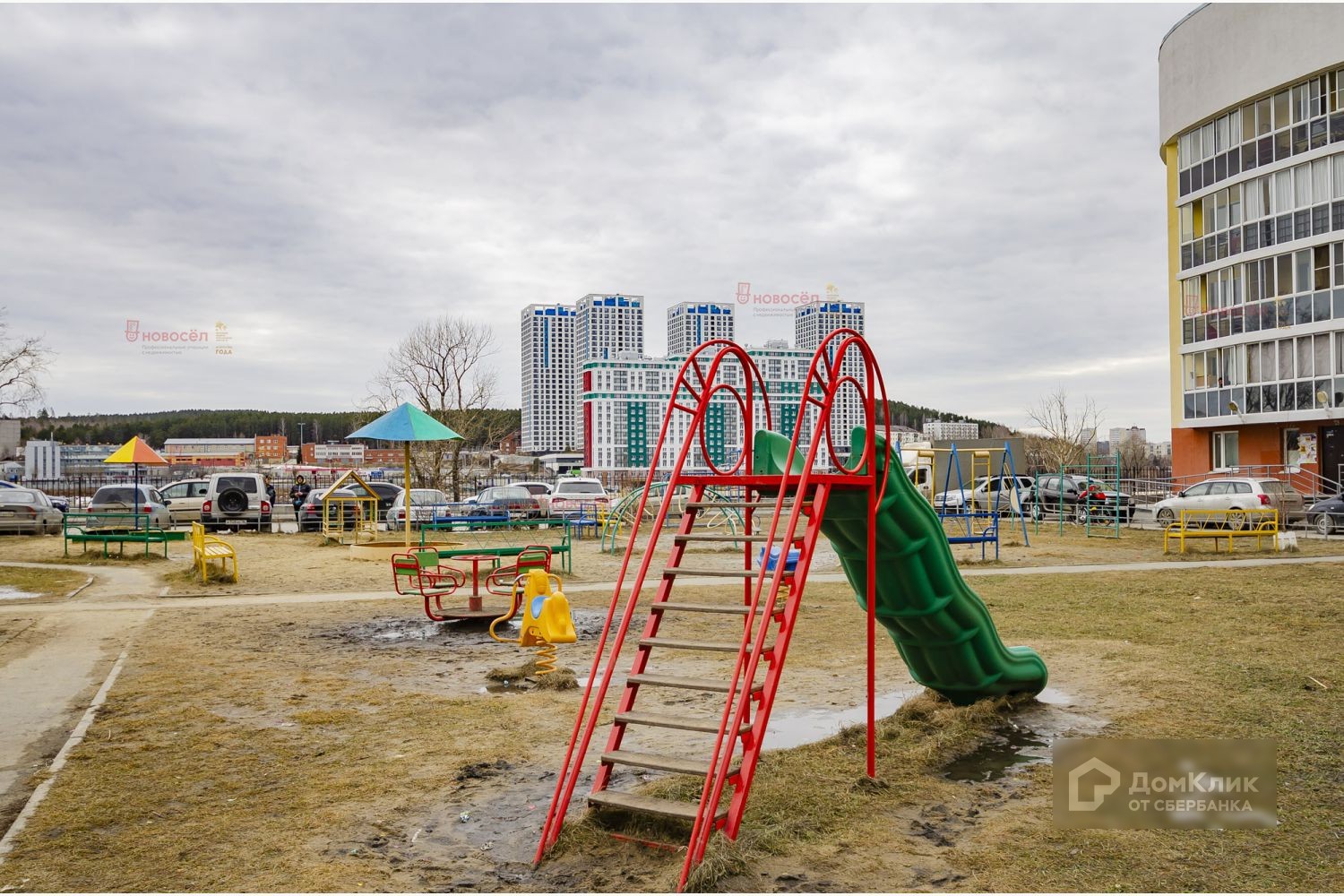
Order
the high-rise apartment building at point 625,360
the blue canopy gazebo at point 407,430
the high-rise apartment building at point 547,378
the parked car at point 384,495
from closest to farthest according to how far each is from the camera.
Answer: the blue canopy gazebo at point 407,430, the parked car at point 384,495, the high-rise apartment building at point 625,360, the high-rise apartment building at point 547,378

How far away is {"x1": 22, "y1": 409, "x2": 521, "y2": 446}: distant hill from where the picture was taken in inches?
4934

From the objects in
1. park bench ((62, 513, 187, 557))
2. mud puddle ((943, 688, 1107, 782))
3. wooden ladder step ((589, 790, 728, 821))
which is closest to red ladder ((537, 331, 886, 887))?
wooden ladder step ((589, 790, 728, 821))

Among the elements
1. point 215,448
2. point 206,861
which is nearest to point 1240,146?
point 206,861

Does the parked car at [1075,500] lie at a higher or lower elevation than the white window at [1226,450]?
lower

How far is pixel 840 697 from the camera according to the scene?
8828 mm

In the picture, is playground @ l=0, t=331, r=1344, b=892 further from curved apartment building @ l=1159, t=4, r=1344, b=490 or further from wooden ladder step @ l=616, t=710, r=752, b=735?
curved apartment building @ l=1159, t=4, r=1344, b=490

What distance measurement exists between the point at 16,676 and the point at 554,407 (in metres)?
125

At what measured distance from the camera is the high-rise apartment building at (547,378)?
399 ft

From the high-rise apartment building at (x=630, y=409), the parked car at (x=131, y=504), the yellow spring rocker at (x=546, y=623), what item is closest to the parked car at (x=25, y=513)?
the parked car at (x=131, y=504)

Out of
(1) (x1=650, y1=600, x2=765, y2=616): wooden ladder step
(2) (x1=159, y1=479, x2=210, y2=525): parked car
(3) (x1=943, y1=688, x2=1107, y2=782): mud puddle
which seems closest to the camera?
(1) (x1=650, y1=600, x2=765, y2=616): wooden ladder step

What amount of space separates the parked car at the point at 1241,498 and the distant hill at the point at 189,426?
102099 millimetres

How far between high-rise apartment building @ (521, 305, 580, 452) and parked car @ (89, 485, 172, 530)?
3514 inches

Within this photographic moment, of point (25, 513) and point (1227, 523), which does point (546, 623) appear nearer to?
point (1227, 523)

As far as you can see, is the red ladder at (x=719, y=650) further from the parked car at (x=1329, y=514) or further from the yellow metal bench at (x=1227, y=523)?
the parked car at (x=1329, y=514)
